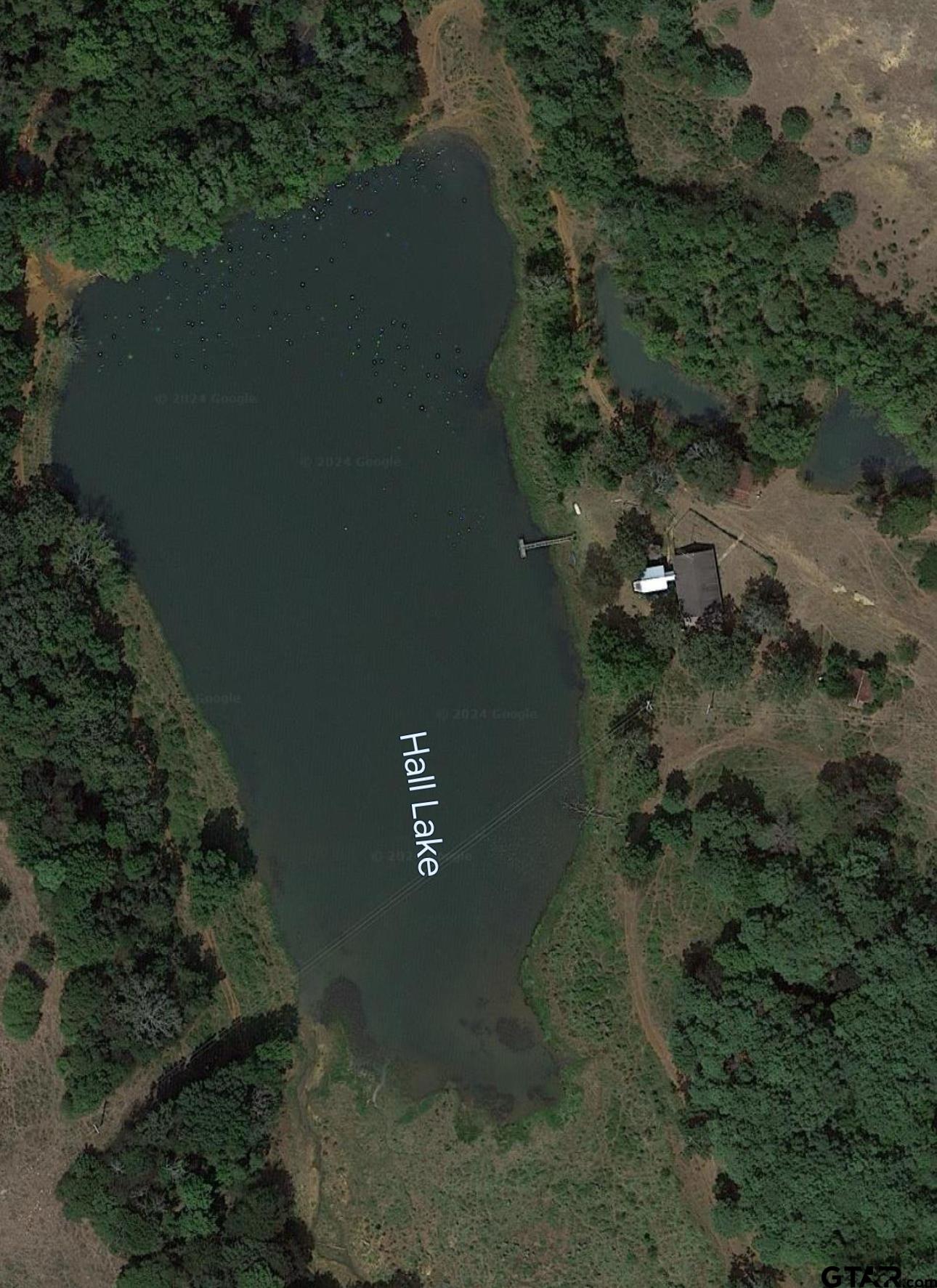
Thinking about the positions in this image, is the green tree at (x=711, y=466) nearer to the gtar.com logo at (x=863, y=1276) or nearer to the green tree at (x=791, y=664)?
the green tree at (x=791, y=664)

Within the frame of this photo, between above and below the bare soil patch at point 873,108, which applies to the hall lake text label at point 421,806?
below

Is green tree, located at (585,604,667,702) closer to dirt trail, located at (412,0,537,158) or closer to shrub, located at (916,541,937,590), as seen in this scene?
shrub, located at (916,541,937,590)

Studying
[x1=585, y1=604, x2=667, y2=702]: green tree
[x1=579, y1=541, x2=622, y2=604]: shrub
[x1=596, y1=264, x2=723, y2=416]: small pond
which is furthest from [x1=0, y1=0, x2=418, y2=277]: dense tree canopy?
[x1=585, y1=604, x2=667, y2=702]: green tree

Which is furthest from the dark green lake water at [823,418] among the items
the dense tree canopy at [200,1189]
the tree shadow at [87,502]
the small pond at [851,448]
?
the dense tree canopy at [200,1189]

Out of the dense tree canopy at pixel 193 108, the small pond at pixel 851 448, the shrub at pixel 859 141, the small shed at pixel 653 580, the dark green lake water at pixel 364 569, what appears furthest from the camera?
the dark green lake water at pixel 364 569

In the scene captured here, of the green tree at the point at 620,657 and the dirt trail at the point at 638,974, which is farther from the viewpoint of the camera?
the dirt trail at the point at 638,974

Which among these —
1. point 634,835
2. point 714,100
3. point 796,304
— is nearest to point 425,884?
point 634,835

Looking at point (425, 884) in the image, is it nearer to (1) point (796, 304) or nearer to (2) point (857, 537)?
(2) point (857, 537)
